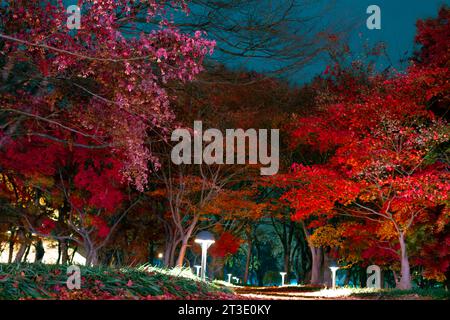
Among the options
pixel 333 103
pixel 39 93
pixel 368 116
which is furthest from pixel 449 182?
pixel 39 93

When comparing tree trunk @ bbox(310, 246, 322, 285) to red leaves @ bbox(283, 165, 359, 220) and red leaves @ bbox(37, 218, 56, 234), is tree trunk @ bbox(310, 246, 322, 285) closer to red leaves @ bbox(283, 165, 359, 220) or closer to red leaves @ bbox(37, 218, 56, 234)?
red leaves @ bbox(283, 165, 359, 220)

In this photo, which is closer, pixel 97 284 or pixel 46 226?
pixel 97 284

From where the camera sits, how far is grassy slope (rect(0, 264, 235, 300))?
311 inches

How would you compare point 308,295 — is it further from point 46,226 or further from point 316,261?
point 46,226

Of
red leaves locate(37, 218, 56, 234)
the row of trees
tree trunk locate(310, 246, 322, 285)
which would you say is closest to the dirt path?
the row of trees

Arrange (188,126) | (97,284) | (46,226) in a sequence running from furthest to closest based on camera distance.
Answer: (46,226), (188,126), (97,284)

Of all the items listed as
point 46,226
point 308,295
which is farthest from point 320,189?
point 46,226

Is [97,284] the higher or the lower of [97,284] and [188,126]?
the lower

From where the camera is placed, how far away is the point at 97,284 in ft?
28.9

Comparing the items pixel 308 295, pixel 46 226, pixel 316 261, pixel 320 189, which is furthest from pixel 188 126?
pixel 316 261

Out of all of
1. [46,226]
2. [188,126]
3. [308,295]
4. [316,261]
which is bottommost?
[308,295]

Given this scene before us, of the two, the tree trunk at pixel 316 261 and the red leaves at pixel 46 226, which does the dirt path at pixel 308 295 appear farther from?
the red leaves at pixel 46 226

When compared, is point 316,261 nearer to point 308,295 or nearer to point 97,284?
point 308,295

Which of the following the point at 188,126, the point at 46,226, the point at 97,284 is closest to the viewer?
the point at 97,284
